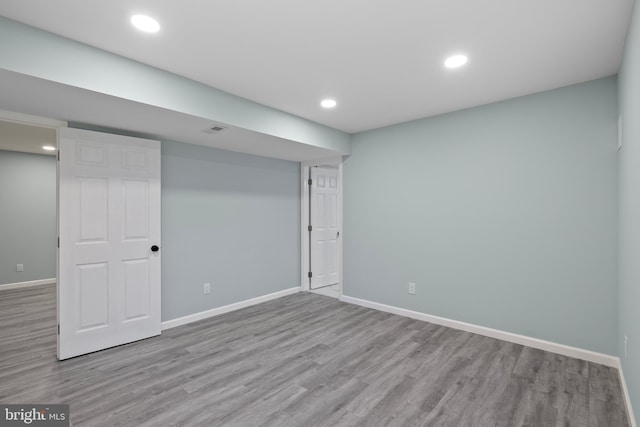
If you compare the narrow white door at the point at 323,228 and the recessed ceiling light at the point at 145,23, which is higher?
the recessed ceiling light at the point at 145,23

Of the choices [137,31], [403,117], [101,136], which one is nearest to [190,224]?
[101,136]

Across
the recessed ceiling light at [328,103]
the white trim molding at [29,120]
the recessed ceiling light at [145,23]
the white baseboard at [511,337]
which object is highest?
the recessed ceiling light at [328,103]

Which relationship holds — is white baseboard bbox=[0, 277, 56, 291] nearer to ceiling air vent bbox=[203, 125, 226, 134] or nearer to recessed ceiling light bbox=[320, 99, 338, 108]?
ceiling air vent bbox=[203, 125, 226, 134]

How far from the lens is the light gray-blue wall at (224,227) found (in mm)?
3656

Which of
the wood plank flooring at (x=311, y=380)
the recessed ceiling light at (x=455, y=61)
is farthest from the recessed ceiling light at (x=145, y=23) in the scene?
the wood plank flooring at (x=311, y=380)

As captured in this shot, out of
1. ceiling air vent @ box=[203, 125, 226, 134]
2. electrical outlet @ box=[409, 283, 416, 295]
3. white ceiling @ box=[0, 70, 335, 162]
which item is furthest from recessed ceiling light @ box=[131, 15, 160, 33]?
electrical outlet @ box=[409, 283, 416, 295]

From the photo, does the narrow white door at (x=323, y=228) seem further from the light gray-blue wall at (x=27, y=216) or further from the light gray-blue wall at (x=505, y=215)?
the light gray-blue wall at (x=27, y=216)

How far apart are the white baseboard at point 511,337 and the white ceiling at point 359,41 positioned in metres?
2.43

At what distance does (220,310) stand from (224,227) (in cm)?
110

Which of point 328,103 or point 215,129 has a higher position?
point 328,103

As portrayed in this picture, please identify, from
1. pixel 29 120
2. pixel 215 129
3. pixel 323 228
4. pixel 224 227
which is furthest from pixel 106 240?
pixel 323 228

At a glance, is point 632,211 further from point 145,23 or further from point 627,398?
point 145,23

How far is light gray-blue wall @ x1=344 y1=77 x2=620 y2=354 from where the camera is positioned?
2.71 metres

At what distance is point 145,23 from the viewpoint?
1906 millimetres
